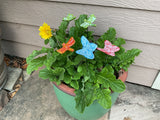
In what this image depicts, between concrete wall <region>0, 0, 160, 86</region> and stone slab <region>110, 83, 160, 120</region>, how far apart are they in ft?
0.32

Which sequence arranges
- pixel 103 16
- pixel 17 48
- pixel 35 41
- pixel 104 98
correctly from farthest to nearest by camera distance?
pixel 17 48 < pixel 35 41 < pixel 103 16 < pixel 104 98

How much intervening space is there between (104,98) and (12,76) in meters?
1.14

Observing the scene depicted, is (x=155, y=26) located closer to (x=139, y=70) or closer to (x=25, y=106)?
(x=139, y=70)

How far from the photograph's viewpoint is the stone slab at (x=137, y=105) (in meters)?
1.23

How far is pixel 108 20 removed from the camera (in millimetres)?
1091

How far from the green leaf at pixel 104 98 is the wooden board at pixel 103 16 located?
1.76 feet

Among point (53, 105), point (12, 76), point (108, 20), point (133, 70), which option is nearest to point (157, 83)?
point (133, 70)

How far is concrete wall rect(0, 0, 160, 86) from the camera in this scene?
101cm

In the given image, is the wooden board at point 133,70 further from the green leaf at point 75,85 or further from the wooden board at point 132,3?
the green leaf at point 75,85

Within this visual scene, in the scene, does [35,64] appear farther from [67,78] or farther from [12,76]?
[12,76]

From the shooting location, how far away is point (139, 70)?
137 cm

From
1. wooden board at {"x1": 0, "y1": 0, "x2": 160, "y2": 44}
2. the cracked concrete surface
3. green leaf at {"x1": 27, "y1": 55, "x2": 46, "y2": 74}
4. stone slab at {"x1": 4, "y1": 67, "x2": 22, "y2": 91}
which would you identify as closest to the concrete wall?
wooden board at {"x1": 0, "y1": 0, "x2": 160, "y2": 44}

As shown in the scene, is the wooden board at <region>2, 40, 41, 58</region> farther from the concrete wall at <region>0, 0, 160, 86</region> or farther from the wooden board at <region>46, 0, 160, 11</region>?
the wooden board at <region>46, 0, 160, 11</region>

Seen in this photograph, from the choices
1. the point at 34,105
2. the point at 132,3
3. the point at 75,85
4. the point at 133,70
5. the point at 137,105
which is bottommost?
the point at 34,105
